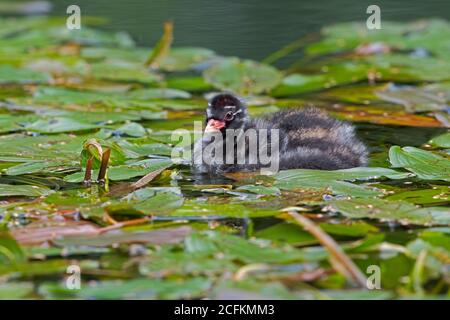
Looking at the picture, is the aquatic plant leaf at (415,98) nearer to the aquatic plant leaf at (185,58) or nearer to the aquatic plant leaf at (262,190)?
the aquatic plant leaf at (185,58)

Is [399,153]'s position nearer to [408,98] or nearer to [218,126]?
[218,126]

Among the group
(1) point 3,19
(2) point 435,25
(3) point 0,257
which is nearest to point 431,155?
(3) point 0,257

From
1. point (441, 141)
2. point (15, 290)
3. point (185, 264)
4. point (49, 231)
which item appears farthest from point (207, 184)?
point (15, 290)

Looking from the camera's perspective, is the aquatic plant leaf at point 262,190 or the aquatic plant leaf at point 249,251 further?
the aquatic plant leaf at point 262,190

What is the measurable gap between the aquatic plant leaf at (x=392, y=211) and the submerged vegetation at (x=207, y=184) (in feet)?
0.03

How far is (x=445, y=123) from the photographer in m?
7.41

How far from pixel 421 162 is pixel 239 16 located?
5526 mm

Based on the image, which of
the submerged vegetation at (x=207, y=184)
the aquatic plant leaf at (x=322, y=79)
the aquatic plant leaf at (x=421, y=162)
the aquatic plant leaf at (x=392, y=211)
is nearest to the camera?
the submerged vegetation at (x=207, y=184)

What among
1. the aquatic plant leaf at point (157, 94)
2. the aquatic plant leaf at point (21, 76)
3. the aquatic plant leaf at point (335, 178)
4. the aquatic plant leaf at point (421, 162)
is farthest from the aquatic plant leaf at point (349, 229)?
the aquatic plant leaf at point (21, 76)

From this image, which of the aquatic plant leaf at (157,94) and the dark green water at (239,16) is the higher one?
the dark green water at (239,16)

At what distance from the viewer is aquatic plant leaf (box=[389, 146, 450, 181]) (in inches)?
231

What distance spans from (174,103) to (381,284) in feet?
13.8

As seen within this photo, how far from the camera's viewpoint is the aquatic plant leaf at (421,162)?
231 inches

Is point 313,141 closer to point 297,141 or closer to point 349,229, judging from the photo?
point 297,141
